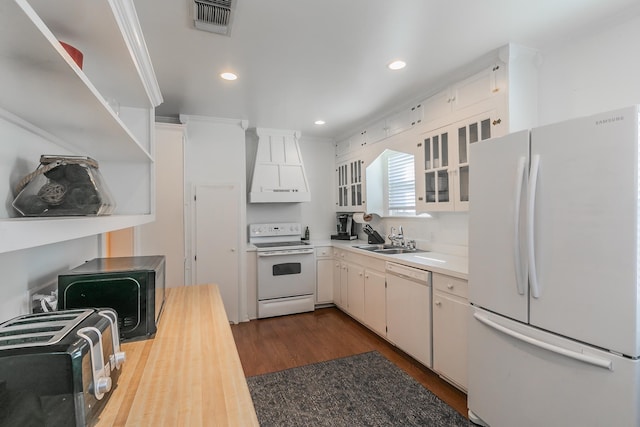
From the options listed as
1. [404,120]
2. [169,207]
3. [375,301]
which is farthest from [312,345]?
[404,120]

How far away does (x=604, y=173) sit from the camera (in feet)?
4.24

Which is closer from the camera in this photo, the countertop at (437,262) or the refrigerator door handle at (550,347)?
the refrigerator door handle at (550,347)

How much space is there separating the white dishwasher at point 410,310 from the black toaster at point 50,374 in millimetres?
2193

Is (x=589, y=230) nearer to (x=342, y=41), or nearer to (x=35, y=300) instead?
(x=342, y=41)

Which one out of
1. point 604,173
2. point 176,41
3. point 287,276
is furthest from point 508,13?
point 287,276

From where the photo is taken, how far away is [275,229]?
4.50 m

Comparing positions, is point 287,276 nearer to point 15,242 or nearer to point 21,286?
point 21,286

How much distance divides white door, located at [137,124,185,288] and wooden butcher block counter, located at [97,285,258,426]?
5.94 feet

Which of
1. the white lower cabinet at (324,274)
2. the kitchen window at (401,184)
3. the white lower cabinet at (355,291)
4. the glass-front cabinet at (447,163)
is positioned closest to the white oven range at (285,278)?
the white lower cabinet at (324,274)

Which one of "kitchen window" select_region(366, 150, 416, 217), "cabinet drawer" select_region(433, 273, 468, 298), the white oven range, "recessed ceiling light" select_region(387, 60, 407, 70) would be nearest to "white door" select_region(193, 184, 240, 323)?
the white oven range

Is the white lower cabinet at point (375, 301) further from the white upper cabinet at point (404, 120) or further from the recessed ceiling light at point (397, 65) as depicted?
the recessed ceiling light at point (397, 65)

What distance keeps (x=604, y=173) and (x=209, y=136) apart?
12.0 ft

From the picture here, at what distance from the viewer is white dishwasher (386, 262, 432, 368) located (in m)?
2.45

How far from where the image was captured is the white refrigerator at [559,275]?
4.06 feet
